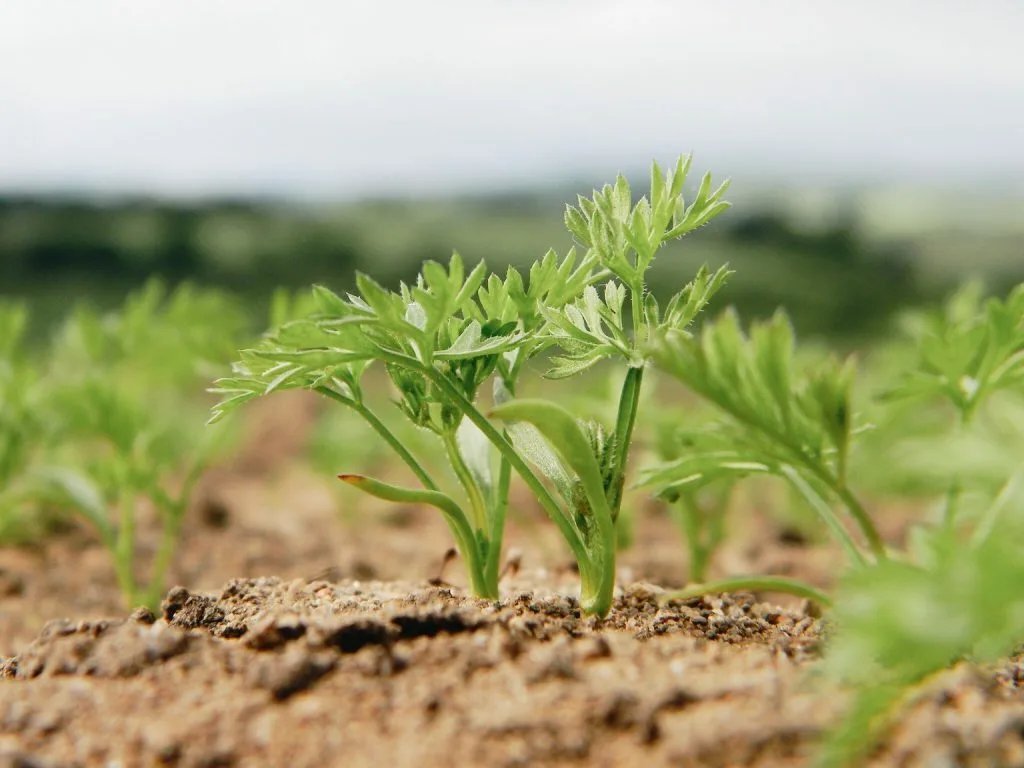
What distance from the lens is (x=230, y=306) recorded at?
8.70ft

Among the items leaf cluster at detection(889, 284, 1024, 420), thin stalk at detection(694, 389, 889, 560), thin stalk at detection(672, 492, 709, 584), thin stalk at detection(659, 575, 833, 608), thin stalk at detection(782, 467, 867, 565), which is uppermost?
leaf cluster at detection(889, 284, 1024, 420)

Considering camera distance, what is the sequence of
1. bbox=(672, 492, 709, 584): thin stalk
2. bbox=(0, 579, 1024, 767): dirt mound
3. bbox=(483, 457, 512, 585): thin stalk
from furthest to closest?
1. bbox=(672, 492, 709, 584): thin stalk
2. bbox=(483, 457, 512, 585): thin stalk
3. bbox=(0, 579, 1024, 767): dirt mound

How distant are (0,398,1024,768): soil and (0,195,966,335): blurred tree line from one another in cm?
490

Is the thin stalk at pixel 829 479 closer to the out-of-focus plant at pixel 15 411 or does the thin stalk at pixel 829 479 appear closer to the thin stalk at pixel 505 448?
the thin stalk at pixel 505 448

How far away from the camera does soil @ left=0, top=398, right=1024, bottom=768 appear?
33.6 inches

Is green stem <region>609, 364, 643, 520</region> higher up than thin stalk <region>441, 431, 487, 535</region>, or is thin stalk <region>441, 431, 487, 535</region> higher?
green stem <region>609, 364, 643, 520</region>

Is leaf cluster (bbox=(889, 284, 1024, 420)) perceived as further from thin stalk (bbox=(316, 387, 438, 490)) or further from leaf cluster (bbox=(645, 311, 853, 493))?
thin stalk (bbox=(316, 387, 438, 490))

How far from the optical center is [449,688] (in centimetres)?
96

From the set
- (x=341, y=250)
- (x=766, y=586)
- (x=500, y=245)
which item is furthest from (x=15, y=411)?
(x=341, y=250)

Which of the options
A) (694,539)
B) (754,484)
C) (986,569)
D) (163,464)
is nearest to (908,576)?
(986,569)

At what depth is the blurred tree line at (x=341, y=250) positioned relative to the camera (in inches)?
248

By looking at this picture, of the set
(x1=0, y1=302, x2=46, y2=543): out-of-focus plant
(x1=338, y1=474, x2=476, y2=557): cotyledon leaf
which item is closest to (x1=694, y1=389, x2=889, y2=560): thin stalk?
(x1=338, y1=474, x2=476, y2=557): cotyledon leaf

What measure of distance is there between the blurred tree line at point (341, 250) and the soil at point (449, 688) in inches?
193

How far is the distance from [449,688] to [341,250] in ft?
20.0
